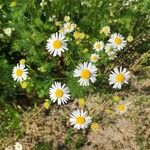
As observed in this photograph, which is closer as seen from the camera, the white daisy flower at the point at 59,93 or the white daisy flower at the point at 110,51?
the white daisy flower at the point at 59,93

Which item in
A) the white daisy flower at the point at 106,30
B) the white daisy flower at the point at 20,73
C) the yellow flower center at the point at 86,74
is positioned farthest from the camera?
the white daisy flower at the point at 106,30

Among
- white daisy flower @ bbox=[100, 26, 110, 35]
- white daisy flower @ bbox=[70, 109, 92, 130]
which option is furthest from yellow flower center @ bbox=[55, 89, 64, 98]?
white daisy flower @ bbox=[100, 26, 110, 35]

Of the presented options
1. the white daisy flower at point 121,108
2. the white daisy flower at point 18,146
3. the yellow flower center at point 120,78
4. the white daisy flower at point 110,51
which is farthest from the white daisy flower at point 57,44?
the white daisy flower at point 18,146

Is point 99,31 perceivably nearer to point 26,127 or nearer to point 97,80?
point 97,80

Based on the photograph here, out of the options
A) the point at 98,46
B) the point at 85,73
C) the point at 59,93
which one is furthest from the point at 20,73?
the point at 98,46

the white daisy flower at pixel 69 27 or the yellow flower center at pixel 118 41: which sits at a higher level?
the white daisy flower at pixel 69 27

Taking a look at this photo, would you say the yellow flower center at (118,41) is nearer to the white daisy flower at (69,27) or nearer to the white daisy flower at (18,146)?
the white daisy flower at (69,27)

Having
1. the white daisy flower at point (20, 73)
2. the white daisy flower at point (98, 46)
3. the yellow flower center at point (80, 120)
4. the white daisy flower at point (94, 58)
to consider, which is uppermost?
the white daisy flower at point (98, 46)
